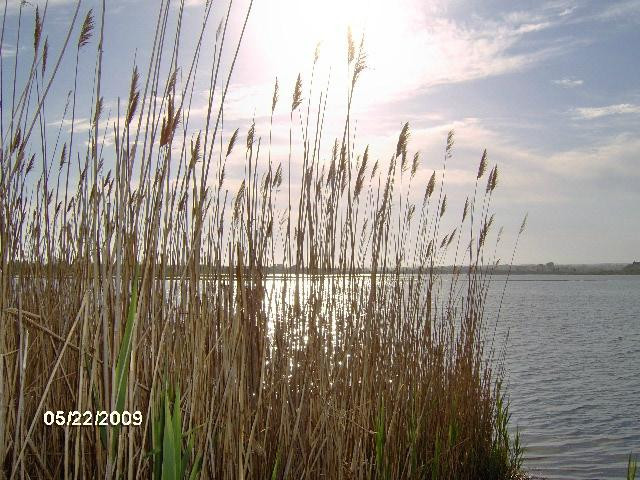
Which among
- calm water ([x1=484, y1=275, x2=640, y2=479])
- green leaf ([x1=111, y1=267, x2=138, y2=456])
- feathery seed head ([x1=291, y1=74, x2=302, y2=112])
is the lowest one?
calm water ([x1=484, y1=275, x2=640, y2=479])

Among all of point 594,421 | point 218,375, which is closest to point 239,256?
point 218,375

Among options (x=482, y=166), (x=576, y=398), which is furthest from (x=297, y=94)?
(x=576, y=398)

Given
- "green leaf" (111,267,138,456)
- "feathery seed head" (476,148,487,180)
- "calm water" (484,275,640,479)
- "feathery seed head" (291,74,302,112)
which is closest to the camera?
"green leaf" (111,267,138,456)

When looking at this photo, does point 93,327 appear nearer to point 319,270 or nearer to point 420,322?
point 319,270

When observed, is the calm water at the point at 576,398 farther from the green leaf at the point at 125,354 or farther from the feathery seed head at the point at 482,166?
the green leaf at the point at 125,354

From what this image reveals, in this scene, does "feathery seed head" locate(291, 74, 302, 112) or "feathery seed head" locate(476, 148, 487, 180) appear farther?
"feathery seed head" locate(476, 148, 487, 180)

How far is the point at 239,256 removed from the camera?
1771 mm

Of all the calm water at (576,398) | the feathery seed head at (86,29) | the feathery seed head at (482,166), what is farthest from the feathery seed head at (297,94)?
the calm water at (576,398)

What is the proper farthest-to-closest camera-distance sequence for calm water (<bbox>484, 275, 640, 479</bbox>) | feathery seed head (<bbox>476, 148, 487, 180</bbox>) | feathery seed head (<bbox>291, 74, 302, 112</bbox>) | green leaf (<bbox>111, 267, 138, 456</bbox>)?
calm water (<bbox>484, 275, 640, 479</bbox>), feathery seed head (<bbox>476, 148, 487, 180</bbox>), feathery seed head (<bbox>291, 74, 302, 112</bbox>), green leaf (<bbox>111, 267, 138, 456</bbox>)

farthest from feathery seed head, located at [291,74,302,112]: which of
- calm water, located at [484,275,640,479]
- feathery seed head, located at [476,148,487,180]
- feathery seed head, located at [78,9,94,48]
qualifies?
calm water, located at [484,275,640,479]

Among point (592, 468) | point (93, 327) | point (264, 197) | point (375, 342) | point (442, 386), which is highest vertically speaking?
point (264, 197)

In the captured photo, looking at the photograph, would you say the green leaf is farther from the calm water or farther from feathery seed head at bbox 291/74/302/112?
the calm water

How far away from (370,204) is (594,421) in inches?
176

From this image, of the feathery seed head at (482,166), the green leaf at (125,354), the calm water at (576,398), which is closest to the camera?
the green leaf at (125,354)
